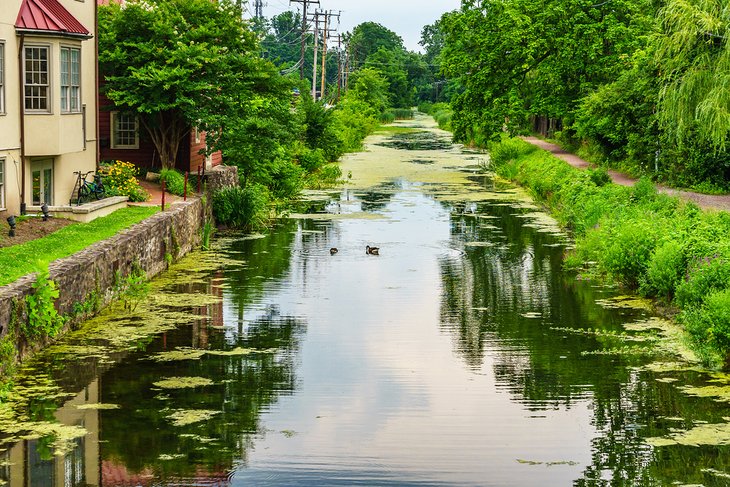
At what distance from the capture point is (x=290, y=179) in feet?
144

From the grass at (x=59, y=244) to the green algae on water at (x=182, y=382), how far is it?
8.75 ft

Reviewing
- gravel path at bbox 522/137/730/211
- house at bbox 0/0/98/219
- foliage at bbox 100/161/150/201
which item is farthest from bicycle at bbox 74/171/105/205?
gravel path at bbox 522/137/730/211

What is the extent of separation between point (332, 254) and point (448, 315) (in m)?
8.33

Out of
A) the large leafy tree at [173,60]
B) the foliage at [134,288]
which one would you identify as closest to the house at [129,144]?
the large leafy tree at [173,60]

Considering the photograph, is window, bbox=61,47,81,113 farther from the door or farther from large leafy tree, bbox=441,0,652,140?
large leafy tree, bbox=441,0,652,140

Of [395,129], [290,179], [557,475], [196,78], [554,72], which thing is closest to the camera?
[557,475]

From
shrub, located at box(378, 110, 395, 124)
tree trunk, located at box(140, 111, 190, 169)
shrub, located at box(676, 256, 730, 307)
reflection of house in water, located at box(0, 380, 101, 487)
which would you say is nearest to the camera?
reflection of house in water, located at box(0, 380, 101, 487)

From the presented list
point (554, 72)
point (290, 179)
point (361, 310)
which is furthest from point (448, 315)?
point (554, 72)

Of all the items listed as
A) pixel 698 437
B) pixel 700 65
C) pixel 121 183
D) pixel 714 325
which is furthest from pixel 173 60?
pixel 698 437

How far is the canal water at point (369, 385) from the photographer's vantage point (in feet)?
45.3

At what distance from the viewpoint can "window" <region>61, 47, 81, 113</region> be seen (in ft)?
95.8

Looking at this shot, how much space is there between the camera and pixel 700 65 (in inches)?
1166

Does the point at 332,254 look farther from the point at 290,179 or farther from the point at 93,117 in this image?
the point at 290,179

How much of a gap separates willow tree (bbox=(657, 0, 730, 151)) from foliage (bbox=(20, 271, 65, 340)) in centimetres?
1729
